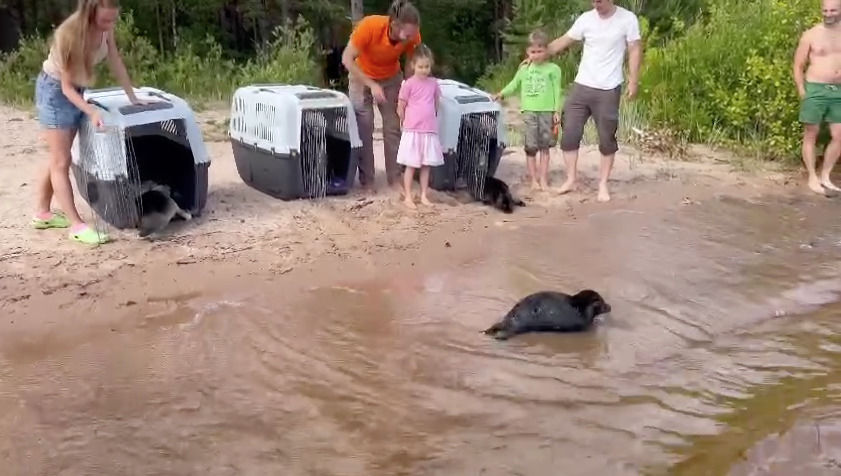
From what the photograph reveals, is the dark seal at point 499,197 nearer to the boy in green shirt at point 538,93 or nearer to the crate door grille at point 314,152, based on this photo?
the boy in green shirt at point 538,93

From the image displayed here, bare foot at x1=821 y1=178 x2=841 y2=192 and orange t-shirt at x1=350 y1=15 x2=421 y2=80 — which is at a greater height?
orange t-shirt at x1=350 y1=15 x2=421 y2=80

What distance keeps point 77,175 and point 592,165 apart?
15.2ft

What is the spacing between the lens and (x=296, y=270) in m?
5.72

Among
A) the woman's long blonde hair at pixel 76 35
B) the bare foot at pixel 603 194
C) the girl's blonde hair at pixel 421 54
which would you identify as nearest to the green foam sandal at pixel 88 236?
the woman's long blonde hair at pixel 76 35

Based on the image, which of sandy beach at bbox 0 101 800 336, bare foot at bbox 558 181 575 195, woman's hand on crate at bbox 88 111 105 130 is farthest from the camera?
bare foot at bbox 558 181 575 195

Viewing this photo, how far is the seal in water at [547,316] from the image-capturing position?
4.80 m

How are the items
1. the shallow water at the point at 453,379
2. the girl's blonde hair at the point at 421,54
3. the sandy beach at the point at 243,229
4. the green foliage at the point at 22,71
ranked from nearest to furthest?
the shallow water at the point at 453,379 → the sandy beach at the point at 243,229 → the girl's blonde hair at the point at 421,54 → the green foliage at the point at 22,71

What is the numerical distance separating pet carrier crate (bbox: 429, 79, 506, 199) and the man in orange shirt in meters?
0.42

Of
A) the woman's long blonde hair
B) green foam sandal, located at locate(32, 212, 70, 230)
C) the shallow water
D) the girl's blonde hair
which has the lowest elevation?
the shallow water

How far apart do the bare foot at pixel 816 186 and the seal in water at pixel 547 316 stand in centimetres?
389

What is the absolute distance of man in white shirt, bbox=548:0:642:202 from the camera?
6.96 m

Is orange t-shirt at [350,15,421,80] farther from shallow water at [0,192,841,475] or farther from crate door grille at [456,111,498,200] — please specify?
shallow water at [0,192,841,475]

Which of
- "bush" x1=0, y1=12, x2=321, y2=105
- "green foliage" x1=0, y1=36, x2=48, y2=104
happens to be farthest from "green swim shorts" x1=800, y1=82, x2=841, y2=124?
"green foliage" x1=0, y1=36, x2=48, y2=104

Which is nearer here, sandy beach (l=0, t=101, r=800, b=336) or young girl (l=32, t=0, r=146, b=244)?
sandy beach (l=0, t=101, r=800, b=336)
